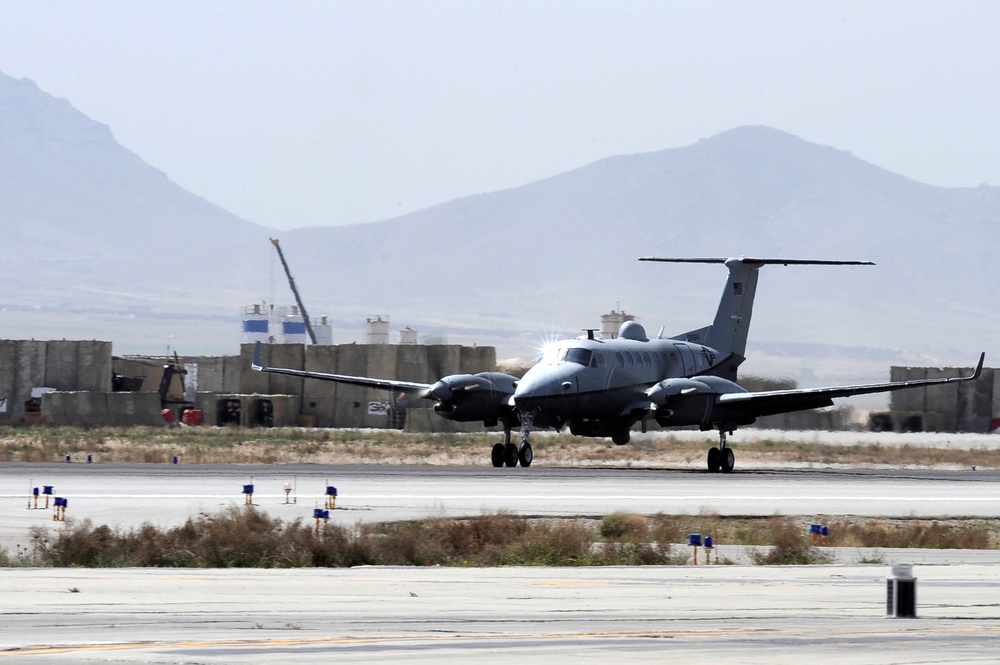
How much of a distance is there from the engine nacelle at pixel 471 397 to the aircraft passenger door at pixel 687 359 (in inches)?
235

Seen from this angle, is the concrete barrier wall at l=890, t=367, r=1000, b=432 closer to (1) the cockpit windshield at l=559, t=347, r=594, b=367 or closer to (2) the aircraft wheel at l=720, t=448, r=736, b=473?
(2) the aircraft wheel at l=720, t=448, r=736, b=473

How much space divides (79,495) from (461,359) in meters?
46.0

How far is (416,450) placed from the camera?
51.7 meters

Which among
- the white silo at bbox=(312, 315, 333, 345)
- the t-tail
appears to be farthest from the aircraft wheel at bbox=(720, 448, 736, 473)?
the white silo at bbox=(312, 315, 333, 345)

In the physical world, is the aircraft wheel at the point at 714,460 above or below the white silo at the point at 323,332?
below

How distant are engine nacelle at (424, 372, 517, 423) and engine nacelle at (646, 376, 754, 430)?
162 inches

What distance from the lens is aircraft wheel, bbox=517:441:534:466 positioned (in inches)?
1624

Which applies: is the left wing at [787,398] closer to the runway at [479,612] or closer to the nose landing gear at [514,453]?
the nose landing gear at [514,453]

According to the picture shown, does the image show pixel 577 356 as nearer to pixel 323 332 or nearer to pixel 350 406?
pixel 350 406

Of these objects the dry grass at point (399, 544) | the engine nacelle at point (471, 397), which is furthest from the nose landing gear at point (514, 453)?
the dry grass at point (399, 544)

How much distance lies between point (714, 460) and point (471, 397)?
673 cm

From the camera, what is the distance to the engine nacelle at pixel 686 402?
41156 millimetres

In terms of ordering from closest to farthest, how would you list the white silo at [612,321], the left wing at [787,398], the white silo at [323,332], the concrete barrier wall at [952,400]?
the left wing at [787,398] → the concrete barrier wall at [952,400] → the white silo at [612,321] → the white silo at [323,332]

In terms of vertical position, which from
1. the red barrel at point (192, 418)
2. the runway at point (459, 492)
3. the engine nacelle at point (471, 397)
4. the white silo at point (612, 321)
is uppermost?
the white silo at point (612, 321)
